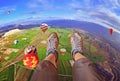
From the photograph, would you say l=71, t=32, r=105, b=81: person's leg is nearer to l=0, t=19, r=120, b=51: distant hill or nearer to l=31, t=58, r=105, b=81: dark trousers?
l=31, t=58, r=105, b=81: dark trousers

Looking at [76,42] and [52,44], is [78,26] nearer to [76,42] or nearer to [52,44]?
[76,42]

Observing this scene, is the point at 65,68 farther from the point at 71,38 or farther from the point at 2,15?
the point at 2,15

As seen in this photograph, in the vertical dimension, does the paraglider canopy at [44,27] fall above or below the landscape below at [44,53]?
above

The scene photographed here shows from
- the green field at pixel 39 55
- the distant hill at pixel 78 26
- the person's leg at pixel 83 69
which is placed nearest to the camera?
the person's leg at pixel 83 69

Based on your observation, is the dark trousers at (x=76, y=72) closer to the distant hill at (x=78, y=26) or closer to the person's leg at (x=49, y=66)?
the person's leg at (x=49, y=66)

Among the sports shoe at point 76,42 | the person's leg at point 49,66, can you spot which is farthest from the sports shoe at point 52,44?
the sports shoe at point 76,42

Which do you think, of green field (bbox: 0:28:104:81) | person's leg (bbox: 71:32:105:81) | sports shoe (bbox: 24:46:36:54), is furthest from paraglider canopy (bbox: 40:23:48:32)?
person's leg (bbox: 71:32:105:81)
